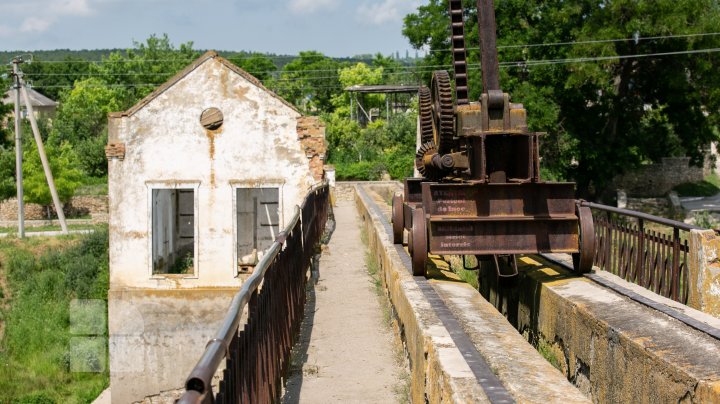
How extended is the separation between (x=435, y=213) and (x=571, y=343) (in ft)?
5.53

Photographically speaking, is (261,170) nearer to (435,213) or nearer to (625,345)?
(435,213)

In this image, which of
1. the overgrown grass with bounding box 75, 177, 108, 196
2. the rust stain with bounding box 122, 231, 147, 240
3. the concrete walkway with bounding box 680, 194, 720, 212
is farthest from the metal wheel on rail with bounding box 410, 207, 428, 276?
the overgrown grass with bounding box 75, 177, 108, 196

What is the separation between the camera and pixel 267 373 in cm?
484

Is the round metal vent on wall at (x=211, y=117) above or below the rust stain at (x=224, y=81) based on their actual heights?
below

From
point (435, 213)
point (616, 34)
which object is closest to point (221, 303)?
point (435, 213)

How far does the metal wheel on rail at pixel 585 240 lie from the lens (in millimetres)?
7207

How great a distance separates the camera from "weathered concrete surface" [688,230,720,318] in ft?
23.5

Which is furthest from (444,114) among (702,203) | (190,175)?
(702,203)

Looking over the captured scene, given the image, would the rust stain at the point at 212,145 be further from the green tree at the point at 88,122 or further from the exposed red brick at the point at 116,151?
the green tree at the point at 88,122

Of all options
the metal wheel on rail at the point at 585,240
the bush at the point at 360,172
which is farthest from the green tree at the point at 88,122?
the metal wheel on rail at the point at 585,240

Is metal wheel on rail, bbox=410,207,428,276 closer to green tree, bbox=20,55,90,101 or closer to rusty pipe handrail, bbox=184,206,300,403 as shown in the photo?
rusty pipe handrail, bbox=184,206,300,403

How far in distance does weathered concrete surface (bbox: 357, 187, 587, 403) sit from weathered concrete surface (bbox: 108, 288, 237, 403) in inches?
440

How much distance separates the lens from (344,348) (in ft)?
24.0

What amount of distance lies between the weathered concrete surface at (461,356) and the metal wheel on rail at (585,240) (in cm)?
114
